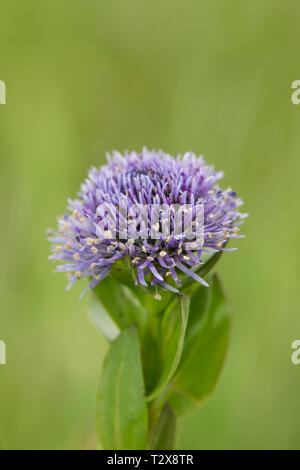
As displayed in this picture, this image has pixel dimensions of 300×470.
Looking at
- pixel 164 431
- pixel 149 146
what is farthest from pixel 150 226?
pixel 149 146

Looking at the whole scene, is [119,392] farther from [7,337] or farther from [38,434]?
[7,337]

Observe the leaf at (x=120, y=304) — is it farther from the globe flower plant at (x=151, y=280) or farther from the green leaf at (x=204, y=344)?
the green leaf at (x=204, y=344)

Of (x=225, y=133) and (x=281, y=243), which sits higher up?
(x=225, y=133)

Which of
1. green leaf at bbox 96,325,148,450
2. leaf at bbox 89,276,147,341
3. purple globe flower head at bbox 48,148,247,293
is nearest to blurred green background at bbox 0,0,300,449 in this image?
green leaf at bbox 96,325,148,450

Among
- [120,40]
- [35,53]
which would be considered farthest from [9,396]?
[120,40]

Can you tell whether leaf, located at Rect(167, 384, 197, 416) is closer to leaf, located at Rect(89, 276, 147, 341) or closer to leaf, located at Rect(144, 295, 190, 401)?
leaf, located at Rect(144, 295, 190, 401)

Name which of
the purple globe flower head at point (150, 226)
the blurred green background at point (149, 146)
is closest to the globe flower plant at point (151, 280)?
the purple globe flower head at point (150, 226)
